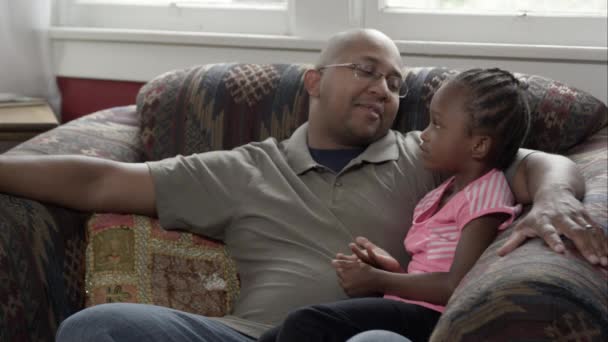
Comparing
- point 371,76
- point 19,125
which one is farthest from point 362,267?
point 19,125

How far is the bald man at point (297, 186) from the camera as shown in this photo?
1956 mm

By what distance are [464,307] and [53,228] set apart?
1.01 meters

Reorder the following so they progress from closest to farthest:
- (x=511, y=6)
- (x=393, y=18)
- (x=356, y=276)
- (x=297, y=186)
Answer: (x=356, y=276)
(x=297, y=186)
(x=511, y=6)
(x=393, y=18)

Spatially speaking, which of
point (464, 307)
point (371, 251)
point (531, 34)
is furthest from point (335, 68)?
point (464, 307)

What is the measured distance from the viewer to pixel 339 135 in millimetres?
2141

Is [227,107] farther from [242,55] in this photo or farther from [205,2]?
[205,2]

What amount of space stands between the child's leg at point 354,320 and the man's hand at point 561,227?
0.75 feet

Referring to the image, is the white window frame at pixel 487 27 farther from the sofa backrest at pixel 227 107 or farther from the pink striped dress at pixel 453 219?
the pink striped dress at pixel 453 219

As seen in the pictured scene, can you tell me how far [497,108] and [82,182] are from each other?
2.89 ft

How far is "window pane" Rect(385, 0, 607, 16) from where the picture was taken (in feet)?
8.20

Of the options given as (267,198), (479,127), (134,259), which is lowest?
(134,259)

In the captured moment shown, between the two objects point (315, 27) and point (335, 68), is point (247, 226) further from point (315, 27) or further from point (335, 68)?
point (315, 27)

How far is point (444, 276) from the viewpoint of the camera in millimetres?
1728

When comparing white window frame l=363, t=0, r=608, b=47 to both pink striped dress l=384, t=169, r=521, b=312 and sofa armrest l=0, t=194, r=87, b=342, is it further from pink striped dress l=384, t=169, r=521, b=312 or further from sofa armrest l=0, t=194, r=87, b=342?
sofa armrest l=0, t=194, r=87, b=342
